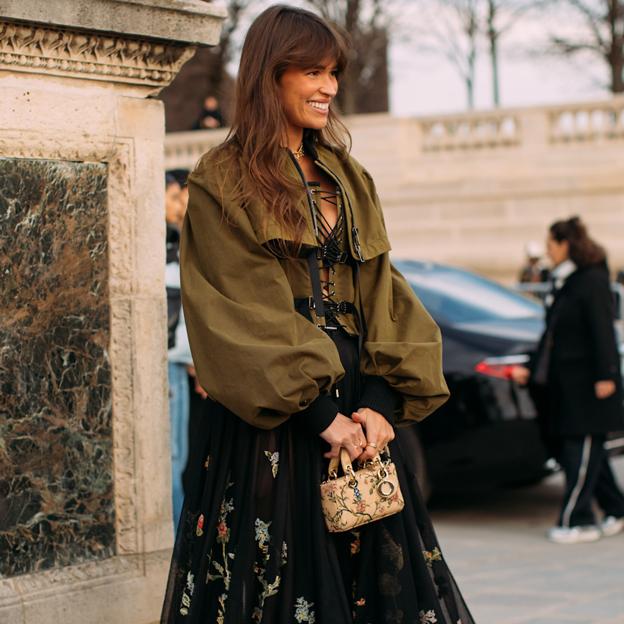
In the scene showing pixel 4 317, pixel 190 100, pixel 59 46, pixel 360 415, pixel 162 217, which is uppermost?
pixel 190 100

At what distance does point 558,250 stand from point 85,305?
14.0ft

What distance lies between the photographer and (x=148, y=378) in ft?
13.4

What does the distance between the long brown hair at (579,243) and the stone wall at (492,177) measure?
16.7m

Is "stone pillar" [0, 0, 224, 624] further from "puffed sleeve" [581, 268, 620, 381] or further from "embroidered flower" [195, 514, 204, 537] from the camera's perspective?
"puffed sleeve" [581, 268, 620, 381]

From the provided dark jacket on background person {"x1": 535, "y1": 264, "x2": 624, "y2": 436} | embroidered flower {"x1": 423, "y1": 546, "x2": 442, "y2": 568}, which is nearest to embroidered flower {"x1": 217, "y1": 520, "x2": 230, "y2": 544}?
embroidered flower {"x1": 423, "y1": 546, "x2": 442, "y2": 568}

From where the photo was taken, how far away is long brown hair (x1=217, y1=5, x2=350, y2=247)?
11.2 feet

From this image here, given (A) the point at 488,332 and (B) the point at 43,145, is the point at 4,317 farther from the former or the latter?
(A) the point at 488,332

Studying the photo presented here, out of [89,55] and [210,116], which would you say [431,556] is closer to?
[89,55]

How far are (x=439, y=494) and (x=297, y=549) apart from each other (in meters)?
5.67

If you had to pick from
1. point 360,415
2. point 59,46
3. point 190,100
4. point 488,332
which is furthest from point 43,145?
point 190,100

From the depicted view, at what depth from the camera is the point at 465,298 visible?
8.61 m

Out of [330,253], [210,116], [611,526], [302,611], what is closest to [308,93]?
[330,253]

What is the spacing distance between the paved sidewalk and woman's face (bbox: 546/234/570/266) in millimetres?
1535

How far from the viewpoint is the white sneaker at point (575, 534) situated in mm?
7289
